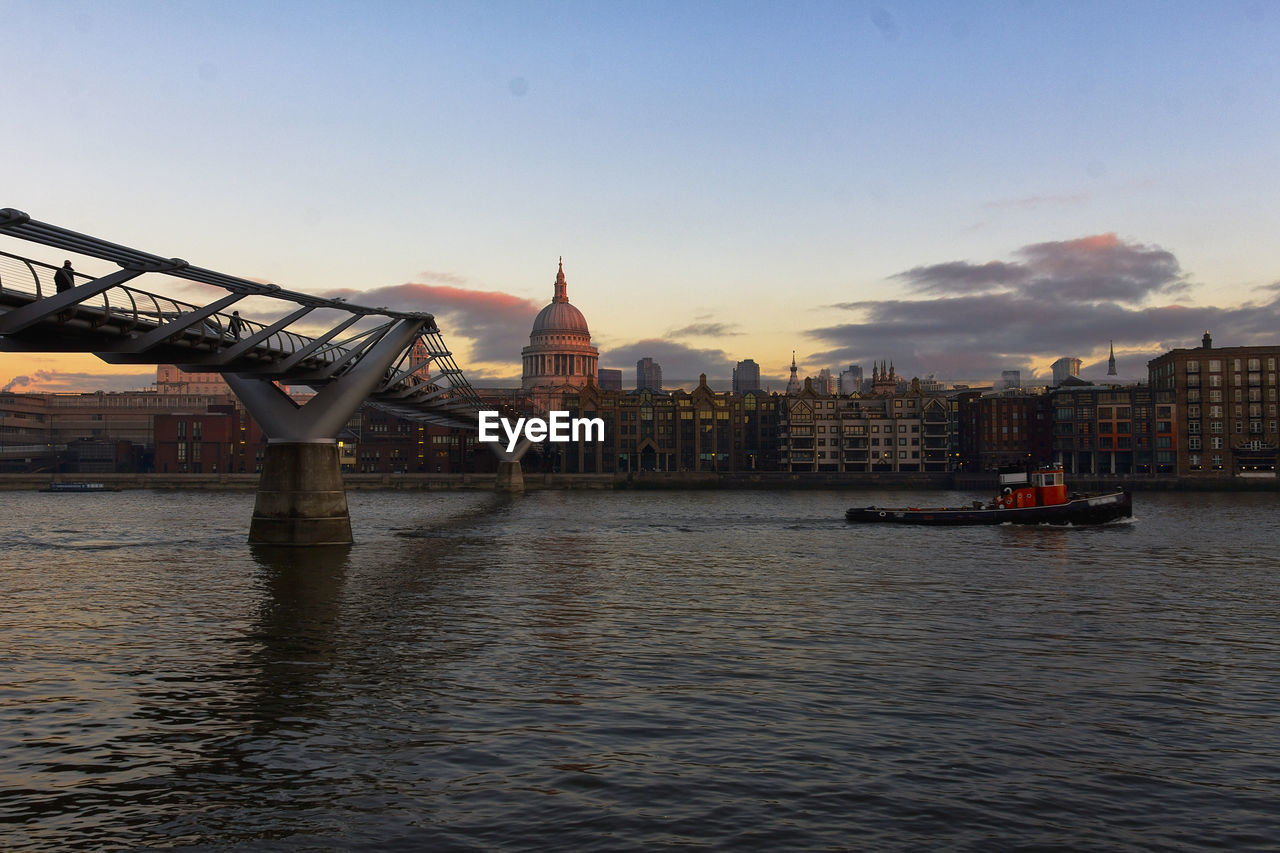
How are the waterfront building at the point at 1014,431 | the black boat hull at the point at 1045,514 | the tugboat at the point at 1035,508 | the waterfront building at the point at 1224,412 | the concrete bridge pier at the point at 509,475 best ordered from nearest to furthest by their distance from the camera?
the black boat hull at the point at 1045,514 → the tugboat at the point at 1035,508 → the concrete bridge pier at the point at 509,475 → the waterfront building at the point at 1224,412 → the waterfront building at the point at 1014,431

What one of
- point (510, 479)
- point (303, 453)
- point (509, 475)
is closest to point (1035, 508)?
point (303, 453)

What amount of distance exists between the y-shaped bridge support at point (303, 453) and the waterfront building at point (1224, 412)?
151611 mm

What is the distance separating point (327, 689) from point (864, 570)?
29.9m

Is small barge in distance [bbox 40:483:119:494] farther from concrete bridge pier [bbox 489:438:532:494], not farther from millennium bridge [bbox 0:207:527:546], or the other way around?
millennium bridge [bbox 0:207:527:546]

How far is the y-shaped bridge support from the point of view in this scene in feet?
176

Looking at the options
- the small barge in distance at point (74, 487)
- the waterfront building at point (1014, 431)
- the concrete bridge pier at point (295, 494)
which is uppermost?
the waterfront building at point (1014, 431)

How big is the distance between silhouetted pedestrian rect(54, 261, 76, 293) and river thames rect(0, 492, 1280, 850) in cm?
1031

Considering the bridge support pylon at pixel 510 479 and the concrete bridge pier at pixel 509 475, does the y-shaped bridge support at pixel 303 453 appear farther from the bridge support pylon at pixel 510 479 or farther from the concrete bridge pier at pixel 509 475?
the bridge support pylon at pixel 510 479

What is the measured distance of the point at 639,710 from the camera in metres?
20.1

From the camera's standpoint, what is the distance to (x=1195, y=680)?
23.2 m

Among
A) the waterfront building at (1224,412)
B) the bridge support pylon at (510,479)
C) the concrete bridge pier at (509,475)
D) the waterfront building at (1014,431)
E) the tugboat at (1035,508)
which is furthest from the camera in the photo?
the waterfront building at (1014,431)

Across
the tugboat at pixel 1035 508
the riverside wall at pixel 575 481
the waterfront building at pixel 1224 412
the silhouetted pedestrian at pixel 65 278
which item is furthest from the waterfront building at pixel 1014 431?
the silhouetted pedestrian at pixel 65 278

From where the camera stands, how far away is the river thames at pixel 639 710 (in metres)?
14.0

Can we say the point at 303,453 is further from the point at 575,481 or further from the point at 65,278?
the point at 575,481
